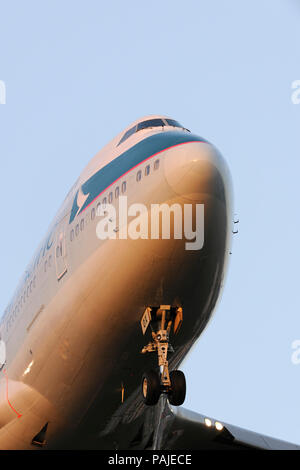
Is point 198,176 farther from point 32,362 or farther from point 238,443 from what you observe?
point 238,443

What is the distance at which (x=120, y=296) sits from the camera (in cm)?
1777

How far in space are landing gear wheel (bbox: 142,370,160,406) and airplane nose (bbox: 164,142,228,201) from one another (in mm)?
3831

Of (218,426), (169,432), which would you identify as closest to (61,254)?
(169,432)

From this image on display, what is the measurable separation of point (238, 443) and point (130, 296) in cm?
1028

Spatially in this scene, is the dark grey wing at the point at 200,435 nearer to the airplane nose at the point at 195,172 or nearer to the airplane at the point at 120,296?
the airplane at the point at 120,296

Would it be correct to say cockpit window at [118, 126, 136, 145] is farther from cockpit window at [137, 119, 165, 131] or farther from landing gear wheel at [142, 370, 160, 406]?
landing gear wheel at [142, 370, 160, 406]

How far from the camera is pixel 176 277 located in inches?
682

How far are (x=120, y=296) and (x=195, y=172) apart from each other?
325cm

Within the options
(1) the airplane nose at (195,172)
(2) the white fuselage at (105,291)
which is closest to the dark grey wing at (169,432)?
(2) the white fuselage at (105,291)

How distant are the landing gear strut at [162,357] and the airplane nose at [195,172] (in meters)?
2.74

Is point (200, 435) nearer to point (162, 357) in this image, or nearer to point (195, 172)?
point (162, 357)

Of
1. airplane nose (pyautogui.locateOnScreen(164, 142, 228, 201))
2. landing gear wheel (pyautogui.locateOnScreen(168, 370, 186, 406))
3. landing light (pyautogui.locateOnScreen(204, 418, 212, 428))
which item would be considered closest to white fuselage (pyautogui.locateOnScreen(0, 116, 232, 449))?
airplane nose (pyautogui.locateOnScreen(164, 142, 228, 201))

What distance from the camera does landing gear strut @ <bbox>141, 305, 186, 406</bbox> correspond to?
16.9 metres

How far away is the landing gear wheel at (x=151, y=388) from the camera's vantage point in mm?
16734
